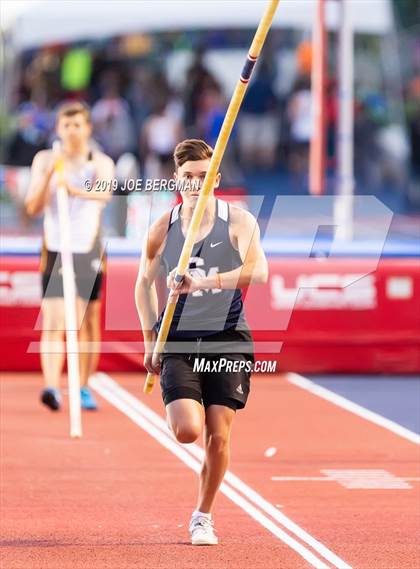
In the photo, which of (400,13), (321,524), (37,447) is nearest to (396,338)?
(37,447)

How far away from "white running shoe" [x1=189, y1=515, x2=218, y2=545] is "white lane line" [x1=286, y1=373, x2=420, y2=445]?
11.5ft

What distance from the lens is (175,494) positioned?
9.60 meters

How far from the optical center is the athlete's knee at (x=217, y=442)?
800 centimetres

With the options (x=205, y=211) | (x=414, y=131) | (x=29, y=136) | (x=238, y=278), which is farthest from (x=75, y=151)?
(x=414, y=131)

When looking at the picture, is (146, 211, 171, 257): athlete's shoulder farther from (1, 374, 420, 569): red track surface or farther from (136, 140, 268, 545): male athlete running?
(1, 374, 420, 569): red track surface

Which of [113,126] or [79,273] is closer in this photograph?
[79,273]

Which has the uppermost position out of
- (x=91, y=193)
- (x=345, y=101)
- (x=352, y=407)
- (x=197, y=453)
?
(x=345, y=101)

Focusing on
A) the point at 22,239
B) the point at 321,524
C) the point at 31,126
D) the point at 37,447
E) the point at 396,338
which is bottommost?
the point at 321,524

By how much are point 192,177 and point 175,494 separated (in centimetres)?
253

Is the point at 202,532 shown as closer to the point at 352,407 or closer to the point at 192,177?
the point at 192,177

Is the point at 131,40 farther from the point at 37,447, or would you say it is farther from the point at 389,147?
the point at 37,447

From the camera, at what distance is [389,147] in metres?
30.5

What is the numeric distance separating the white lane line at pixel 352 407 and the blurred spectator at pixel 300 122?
14938mm

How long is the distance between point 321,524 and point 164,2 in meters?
22.8
